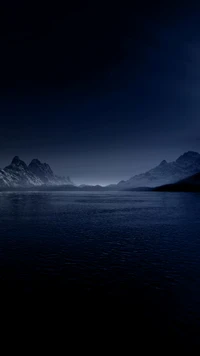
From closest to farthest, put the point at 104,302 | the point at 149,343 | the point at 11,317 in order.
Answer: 1. the point at 149,343
2. the point at 11,317
3. the point at 104,302

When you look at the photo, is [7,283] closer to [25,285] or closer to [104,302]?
[25,285]

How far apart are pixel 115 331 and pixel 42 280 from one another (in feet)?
38.3

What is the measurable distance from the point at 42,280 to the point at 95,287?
6431mm

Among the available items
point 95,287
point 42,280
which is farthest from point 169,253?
point 42,280

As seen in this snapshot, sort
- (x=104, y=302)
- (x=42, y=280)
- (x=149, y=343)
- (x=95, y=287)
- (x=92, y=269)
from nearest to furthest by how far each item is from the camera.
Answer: (x=149, y=343) < (x=104, y=302) < (x=95, y=287) < (x=42, y=280) < (x=92, y=269)

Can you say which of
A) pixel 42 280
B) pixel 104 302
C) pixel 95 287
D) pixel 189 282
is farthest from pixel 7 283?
pixel 189 282

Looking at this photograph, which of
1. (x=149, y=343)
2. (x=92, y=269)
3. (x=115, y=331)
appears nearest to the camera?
(x=149, y=343)

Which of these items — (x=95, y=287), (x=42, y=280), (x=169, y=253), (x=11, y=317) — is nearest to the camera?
(x=11, y=317)

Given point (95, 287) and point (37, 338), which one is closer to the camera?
point (37, 338)

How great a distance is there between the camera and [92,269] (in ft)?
93.7

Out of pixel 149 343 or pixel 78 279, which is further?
pixel 78 279

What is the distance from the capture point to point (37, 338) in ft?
51.9

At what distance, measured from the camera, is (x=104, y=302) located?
20547 mm

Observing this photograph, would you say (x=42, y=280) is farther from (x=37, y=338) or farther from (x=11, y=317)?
(x=37, y=338)
